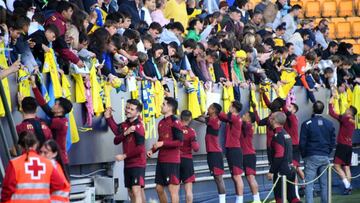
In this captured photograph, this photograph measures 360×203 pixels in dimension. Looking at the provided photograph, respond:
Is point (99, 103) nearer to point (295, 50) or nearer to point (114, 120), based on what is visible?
point (114, 120)

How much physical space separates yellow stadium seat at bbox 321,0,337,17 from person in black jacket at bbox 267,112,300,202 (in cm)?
1361

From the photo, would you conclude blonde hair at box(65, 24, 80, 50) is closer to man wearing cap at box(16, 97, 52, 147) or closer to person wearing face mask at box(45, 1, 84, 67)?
person wearing face mask at box(45, 1, 84, 67)

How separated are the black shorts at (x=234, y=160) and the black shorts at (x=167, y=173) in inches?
105

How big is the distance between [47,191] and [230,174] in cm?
1168

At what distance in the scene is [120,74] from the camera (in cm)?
2050

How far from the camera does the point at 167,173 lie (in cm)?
2039

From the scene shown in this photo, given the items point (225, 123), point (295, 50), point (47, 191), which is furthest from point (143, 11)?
point (47, 191)

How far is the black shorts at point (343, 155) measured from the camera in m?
27.6

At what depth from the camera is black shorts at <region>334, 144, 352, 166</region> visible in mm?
27562

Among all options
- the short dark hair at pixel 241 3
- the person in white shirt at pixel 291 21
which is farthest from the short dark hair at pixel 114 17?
the person in white shirt at pixel 291 21

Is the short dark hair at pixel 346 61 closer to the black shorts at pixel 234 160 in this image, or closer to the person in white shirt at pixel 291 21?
the person in white shirt at pixel 291 21

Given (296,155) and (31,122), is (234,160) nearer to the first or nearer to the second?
(296,155)

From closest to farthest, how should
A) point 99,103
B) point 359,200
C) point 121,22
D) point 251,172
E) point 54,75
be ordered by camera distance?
Result: 1. point 54,75
2. point 99,103
3. point 121,22
4. point 251,172
5. point 359,200

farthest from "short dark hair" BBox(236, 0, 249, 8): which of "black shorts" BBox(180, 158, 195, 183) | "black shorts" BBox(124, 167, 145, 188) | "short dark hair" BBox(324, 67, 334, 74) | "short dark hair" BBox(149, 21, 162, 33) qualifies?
"black shorts" BBox(124, 167, 145, 188)
